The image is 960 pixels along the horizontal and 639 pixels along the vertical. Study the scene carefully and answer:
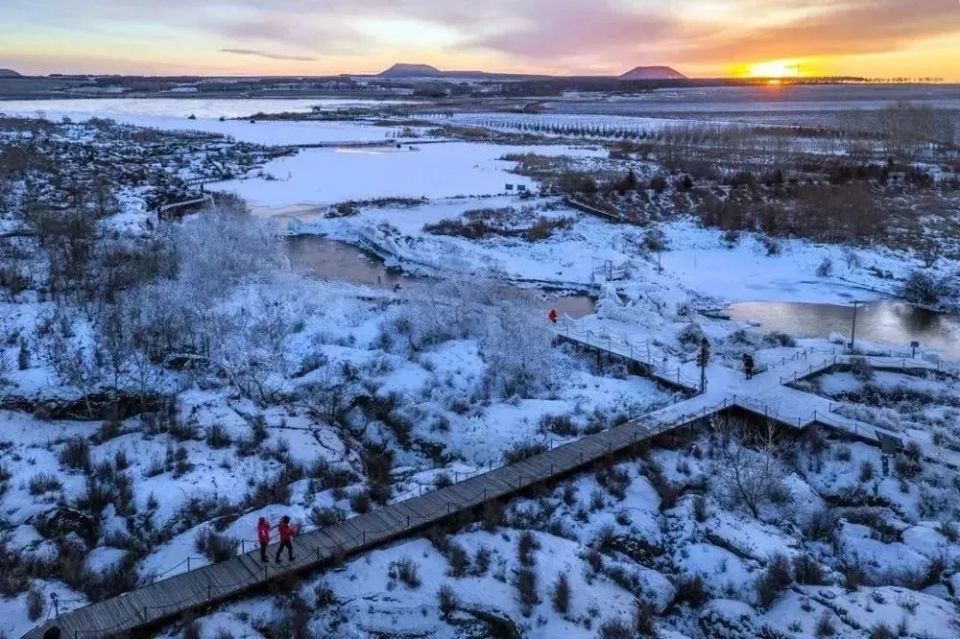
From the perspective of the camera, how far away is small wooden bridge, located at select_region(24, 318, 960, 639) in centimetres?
1014

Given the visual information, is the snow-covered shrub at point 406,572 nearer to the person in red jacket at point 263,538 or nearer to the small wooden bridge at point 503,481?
the small wooden bridge at point 503,481

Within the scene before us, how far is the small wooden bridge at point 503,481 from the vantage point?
10141 mm

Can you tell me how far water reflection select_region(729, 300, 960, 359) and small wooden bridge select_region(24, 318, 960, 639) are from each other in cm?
392

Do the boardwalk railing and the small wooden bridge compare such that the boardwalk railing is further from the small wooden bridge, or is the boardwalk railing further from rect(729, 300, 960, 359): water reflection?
rect(729, 300, 960, 359): water reflection

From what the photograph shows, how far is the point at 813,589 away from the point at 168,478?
10.3 m

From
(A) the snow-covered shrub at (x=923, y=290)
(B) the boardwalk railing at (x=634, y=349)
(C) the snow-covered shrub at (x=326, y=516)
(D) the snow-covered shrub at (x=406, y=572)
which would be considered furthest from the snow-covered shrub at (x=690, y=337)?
(D) the snow-covered shrub at (x=406, y=572)

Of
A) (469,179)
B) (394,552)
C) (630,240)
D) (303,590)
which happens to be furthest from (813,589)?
(469,179)

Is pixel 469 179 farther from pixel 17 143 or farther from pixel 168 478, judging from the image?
pixel 168 478

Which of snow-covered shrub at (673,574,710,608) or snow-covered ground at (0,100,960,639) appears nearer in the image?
snow-covered ground at (0,100,960,639)

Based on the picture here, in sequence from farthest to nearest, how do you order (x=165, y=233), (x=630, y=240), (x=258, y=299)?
(x=630, y=240) → (x=165, y=233) → (x=258, y=299)

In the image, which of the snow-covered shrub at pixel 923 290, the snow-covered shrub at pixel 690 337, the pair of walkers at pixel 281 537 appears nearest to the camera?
the pair of walkers at pixel 281 537

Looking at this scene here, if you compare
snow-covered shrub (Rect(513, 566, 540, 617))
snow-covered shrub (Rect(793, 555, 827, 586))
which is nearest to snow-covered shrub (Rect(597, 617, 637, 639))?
snow-covered shrub (Rect(513, 566, 540, 617))

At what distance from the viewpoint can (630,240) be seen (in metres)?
34.2

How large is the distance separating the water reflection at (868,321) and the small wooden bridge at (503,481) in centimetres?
392
